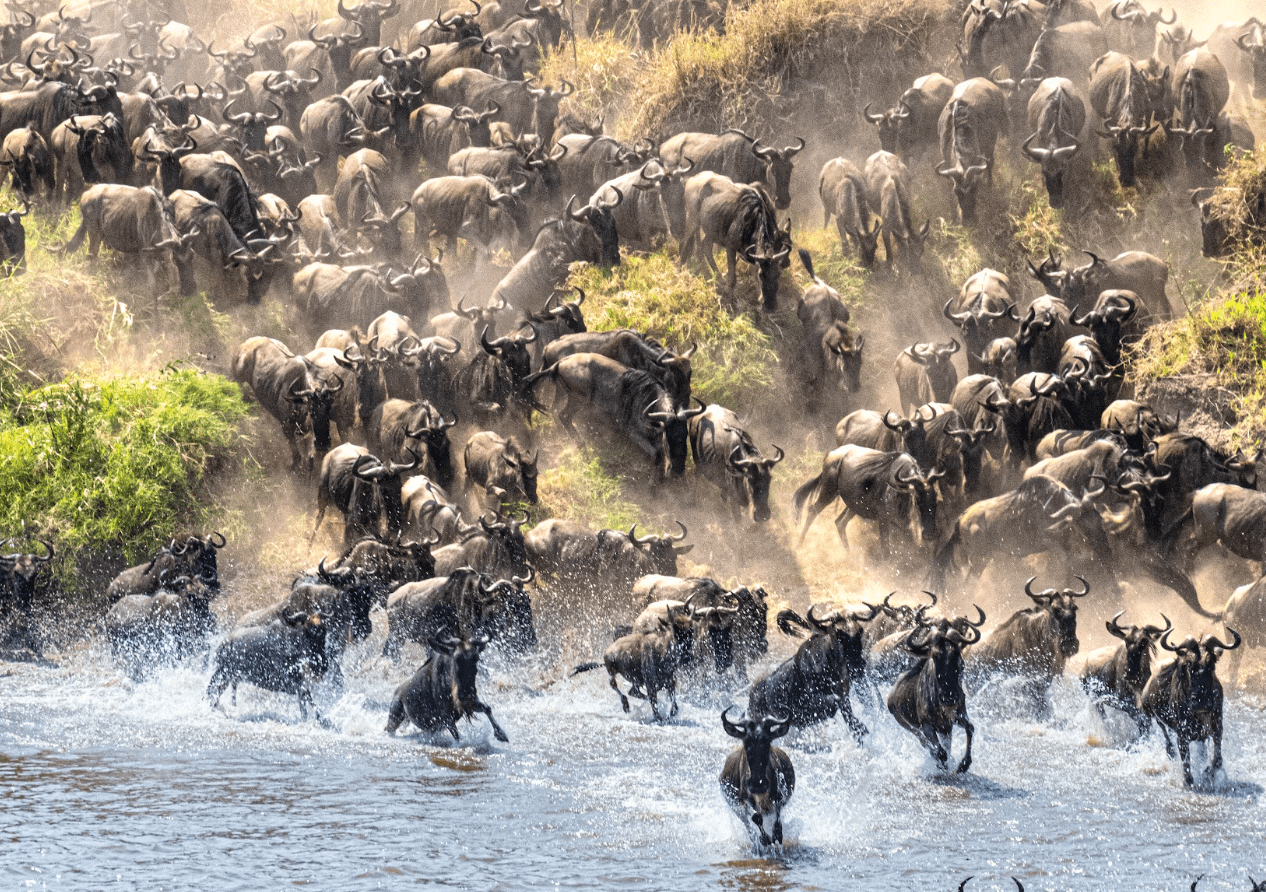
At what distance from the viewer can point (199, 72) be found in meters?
27.1

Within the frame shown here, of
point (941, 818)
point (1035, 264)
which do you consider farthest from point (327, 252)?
point (941, 818)

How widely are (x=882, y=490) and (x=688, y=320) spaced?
11.8 feet

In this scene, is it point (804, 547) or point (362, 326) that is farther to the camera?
point (362, 326)

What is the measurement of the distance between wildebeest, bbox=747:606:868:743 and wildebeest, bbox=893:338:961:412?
5.70m

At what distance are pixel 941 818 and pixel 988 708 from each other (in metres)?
2.43

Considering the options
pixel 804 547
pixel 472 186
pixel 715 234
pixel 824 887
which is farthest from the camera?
pixel 472 186

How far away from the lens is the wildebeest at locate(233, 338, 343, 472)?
16312 mm

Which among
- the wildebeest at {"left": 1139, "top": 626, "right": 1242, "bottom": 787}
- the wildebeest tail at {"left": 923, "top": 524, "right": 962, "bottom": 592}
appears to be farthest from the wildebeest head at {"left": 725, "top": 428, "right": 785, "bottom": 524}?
the wildebeest at {"left": 1139, "top": 626, "right": 1242, "bottom": 787}

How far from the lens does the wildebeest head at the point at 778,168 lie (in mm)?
19125

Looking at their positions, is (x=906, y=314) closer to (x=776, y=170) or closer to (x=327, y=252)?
(x=776, y=170)

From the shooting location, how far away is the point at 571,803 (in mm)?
9992

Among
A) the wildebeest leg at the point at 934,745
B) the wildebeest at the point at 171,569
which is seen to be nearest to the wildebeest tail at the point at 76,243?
the wildebeest at the point at 171,569

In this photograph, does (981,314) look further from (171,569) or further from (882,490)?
(171,569)

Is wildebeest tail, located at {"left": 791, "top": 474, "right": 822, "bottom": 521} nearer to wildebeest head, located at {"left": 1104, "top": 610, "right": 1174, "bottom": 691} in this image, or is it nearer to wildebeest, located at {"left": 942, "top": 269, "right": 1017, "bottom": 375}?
wildebeest, located at {"left": 942, "top": 269, "right": 1017, "bottom": 375}
